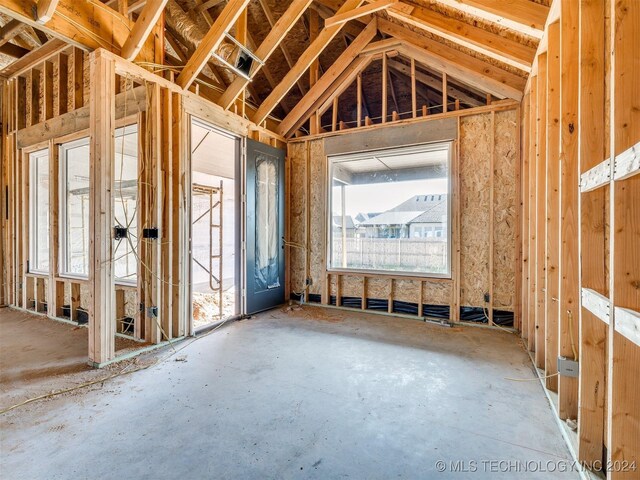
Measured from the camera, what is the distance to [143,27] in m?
3.04

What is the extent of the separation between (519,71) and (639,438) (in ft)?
13.7

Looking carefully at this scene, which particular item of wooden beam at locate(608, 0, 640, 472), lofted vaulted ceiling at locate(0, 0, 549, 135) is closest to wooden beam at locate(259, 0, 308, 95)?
lofted vaulted ceiling at locate(0, 0, 549, 135)

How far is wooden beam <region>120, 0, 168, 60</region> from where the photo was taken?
3004 millimetres

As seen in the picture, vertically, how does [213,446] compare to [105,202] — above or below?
below

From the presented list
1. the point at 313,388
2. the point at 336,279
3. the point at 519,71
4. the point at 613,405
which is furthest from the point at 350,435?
the point at 519,71

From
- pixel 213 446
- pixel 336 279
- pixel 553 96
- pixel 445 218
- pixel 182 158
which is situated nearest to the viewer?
pixel 213 446

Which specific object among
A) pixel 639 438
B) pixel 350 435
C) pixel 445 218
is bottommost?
pixel 350 435

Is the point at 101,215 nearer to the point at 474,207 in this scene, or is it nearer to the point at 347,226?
the point at 347,226

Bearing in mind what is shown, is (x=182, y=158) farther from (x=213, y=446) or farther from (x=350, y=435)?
(x=350, y=435)

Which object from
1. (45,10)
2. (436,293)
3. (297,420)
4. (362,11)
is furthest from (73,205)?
Result: (436,293)

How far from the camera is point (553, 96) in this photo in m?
2.42

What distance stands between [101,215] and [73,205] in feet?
8.01

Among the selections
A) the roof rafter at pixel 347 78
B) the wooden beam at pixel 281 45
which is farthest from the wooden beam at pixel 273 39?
the roof rafter at pixel 347 78

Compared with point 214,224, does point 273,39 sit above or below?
above
